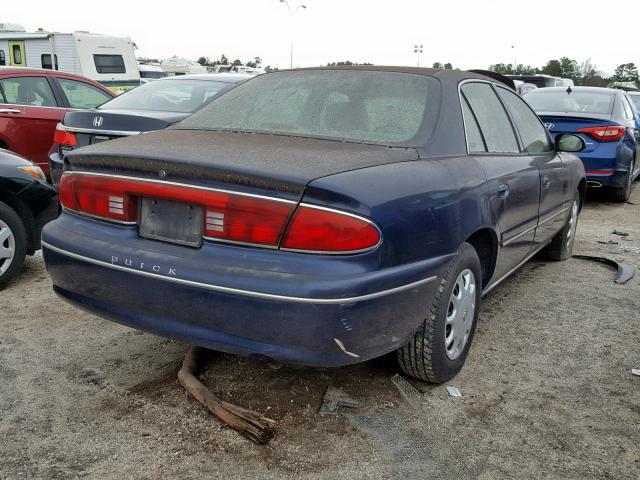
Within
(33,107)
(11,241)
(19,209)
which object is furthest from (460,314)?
(33,107)

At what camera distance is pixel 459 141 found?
10.5ft

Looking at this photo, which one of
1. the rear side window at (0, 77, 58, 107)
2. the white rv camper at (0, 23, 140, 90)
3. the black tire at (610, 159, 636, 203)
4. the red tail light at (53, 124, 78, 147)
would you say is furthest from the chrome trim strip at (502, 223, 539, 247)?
the white rv camper at (0, 23, 140, 90)

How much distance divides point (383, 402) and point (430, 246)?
795 millimetres

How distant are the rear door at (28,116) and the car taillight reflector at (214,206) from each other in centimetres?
585

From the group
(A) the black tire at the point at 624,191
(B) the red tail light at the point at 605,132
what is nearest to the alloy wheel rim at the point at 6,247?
(B) the red tail light at the point at 605,132

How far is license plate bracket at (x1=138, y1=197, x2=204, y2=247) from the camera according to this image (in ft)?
8.33

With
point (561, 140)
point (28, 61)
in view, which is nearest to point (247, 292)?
point (561, 140)

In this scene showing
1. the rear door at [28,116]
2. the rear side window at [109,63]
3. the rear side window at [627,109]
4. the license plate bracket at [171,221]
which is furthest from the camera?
the rear side window at [109,63]

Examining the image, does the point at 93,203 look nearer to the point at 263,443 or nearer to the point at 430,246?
the point at 263,443

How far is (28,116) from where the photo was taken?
805 centimetres

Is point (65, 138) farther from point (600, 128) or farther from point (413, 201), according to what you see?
point (600, 128)

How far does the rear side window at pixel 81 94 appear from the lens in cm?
866

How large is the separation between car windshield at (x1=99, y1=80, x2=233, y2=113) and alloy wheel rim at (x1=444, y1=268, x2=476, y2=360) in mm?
4055

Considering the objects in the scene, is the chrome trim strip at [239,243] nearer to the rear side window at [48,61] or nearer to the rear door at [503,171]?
the rear door at [503,171]
